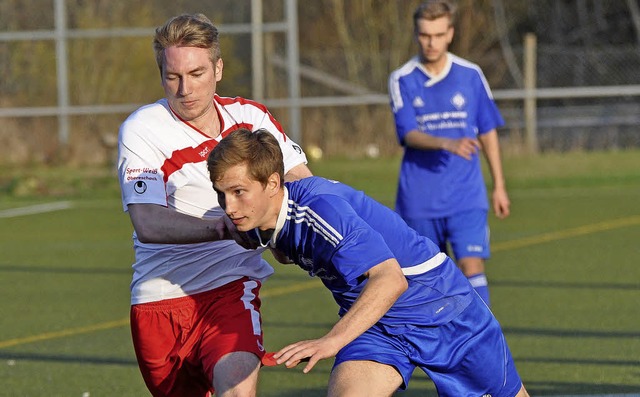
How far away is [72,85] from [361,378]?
18.5 m

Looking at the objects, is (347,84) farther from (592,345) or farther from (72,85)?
(592,345)

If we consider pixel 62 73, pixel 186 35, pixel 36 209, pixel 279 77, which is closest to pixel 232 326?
pixel 186 35

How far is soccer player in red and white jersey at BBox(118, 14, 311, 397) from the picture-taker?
479 cm

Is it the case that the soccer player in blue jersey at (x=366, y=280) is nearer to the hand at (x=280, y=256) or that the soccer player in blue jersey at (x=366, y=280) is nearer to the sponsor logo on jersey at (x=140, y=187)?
the hand at (x=280, y=256)

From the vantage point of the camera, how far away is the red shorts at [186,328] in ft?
16.2

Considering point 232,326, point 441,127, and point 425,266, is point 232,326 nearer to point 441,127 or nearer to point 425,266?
point 425,266

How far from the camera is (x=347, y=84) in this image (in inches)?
938

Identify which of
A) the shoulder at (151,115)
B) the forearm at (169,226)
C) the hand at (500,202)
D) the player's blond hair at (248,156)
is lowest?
the hand at (500,202)

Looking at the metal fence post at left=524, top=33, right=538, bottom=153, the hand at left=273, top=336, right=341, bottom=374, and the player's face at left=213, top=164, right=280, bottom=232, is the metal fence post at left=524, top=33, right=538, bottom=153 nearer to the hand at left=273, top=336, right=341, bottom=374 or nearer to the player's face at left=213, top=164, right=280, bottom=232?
the player's face at left=213, top=164, right=280, bottom=232

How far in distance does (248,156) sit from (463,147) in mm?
3173

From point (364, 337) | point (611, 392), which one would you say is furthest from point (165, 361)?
point (611, 392)

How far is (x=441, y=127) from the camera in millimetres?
7875

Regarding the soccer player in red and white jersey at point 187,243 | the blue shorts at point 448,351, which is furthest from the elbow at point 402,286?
the soccer player in red and white jersey at point 187,243

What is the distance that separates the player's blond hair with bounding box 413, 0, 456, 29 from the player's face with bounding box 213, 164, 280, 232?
356 centimetres
